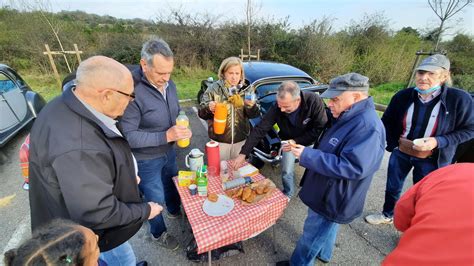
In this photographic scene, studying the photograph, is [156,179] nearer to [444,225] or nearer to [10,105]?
[444,225]

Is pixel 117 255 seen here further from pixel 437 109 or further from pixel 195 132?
pixel 195 132

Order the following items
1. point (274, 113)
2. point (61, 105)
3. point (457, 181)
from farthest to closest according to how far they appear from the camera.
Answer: point (274, 113), point (61, 105), point (457, 181)

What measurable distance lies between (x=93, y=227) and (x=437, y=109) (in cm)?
303

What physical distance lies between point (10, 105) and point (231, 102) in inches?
201

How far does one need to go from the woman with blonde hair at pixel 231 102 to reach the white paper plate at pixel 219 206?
3.50 feet

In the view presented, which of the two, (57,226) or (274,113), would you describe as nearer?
(57,226)

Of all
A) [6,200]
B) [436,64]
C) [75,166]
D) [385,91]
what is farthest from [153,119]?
[385,91]

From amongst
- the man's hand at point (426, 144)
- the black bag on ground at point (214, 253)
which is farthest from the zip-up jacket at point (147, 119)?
the man's hand at point (426, 144)

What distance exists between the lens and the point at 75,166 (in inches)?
42.5

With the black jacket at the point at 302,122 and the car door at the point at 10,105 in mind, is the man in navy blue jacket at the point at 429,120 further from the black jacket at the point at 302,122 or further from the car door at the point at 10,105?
the car door at the point at 10,105

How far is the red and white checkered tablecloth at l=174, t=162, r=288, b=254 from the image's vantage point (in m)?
1.70

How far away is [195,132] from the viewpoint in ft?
18.3

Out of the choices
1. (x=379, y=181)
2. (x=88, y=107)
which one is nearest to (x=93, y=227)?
(x=88, y=107)

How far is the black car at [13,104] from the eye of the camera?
14.6 feet
